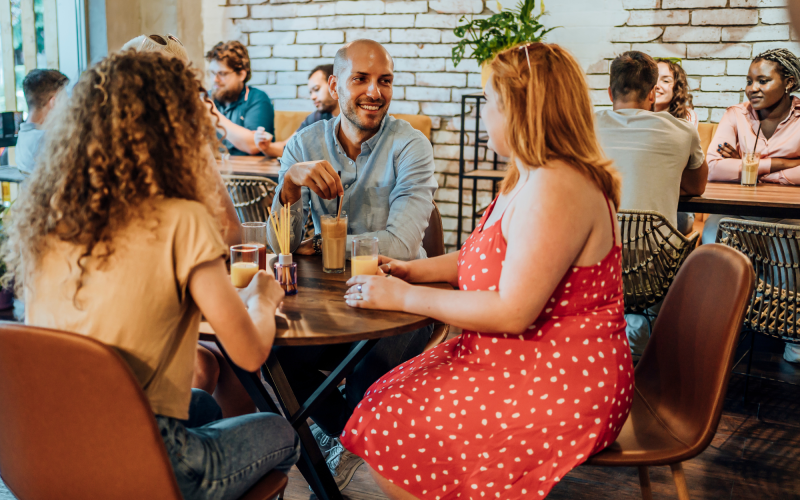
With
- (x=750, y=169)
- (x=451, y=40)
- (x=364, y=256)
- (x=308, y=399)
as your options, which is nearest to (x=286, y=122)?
(x=451, y=40)

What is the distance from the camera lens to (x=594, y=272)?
133 centimetres

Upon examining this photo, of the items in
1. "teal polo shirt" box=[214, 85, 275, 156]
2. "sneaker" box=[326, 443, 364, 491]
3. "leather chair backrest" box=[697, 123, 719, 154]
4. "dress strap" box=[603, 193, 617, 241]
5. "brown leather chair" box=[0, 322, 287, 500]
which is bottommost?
"sneaker" box=[326, 443, 364, 491]

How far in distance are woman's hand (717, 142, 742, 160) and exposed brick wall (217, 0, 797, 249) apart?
0.81 metres

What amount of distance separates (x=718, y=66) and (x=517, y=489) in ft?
12.4

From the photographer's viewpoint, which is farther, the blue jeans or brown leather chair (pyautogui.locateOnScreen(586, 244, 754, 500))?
brown leather chair (pyautogui.locateOnScreen(586, 244, 754, 500))

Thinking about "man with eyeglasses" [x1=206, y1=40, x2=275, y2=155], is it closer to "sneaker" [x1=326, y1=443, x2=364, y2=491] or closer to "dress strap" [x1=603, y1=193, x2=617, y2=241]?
"sneaker" [x1=326, y1=443, x2=364, y2=491]

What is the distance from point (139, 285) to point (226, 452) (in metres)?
0.33

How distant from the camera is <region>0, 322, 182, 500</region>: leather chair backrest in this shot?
904 millimetres

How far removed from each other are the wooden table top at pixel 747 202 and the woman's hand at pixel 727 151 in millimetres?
577

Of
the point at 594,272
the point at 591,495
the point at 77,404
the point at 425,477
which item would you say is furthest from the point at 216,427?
the point at 591,495

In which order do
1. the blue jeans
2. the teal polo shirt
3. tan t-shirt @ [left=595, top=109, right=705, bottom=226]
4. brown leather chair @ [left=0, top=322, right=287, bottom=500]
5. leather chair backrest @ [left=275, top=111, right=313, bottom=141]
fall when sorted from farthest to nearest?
leather chair backrest @ [left=275, top=111, right=313, bottom=141]
the teal polo shirt
tan t-shirt @ [left=595, top=109, right=705, bottom=226]
the blue jeans
brown leather chair @ [left=0, top=322, right=287, bottom=500]

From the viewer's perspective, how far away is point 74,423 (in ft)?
3.12

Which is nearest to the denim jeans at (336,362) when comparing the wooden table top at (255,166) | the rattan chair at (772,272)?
the rattan chair at (772,272)

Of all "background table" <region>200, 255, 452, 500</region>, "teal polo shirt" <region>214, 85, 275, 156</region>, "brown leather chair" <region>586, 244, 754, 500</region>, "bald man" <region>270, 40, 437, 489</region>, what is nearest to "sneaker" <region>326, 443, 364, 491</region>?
"bald man" <region>270, 40, 437, 489</region>
